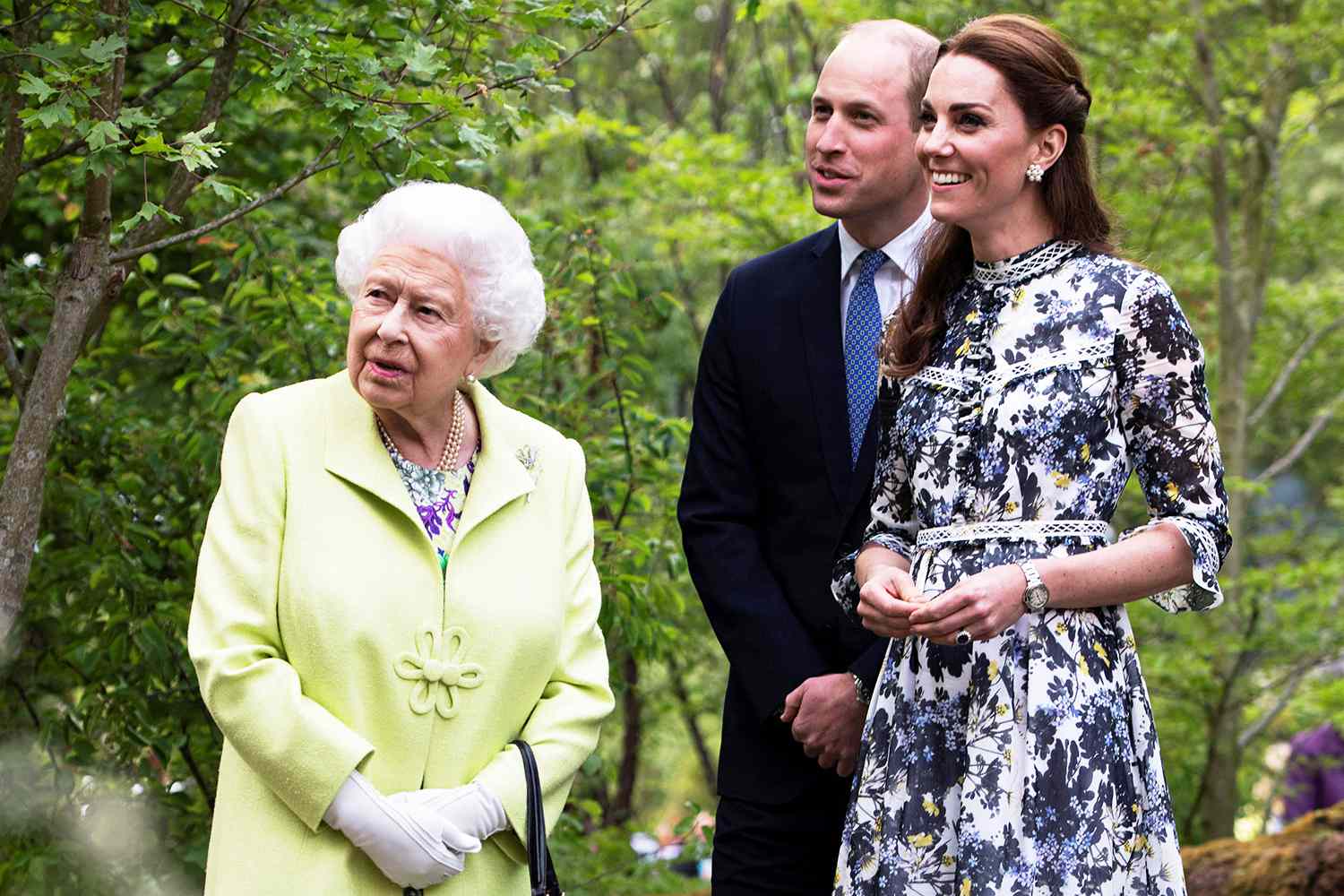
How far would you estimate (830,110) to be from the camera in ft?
10.2

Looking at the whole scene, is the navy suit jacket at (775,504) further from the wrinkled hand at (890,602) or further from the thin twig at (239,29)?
the thin twig at (239,29)

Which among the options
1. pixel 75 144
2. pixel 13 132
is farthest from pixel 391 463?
pixel 75 144

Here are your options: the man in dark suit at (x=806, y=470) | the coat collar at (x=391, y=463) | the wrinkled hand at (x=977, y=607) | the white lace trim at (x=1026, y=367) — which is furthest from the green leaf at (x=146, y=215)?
the wrinkled hand at (x=977, y=607)

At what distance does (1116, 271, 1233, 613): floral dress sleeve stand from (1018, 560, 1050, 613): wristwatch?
0.70 ft

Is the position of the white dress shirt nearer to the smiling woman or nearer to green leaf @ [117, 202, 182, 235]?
the smiling woman

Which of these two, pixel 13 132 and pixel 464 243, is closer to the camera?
pixel 464 243

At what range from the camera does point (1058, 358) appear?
2.47 m

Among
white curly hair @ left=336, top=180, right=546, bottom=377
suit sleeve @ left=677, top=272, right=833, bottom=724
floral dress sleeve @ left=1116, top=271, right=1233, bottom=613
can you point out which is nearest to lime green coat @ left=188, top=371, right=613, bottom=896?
white curly hair @ left=336, top=180, right=546, bottom=377

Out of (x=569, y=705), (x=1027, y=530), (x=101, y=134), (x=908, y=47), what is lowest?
(x=569, y=705)

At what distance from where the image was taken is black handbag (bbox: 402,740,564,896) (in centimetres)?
249

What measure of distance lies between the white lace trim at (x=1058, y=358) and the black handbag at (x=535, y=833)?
1.00 m

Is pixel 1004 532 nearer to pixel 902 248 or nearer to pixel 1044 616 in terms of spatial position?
pixel 1044 616

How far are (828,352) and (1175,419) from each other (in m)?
0.81

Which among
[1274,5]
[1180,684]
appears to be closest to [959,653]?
[1180,684]
